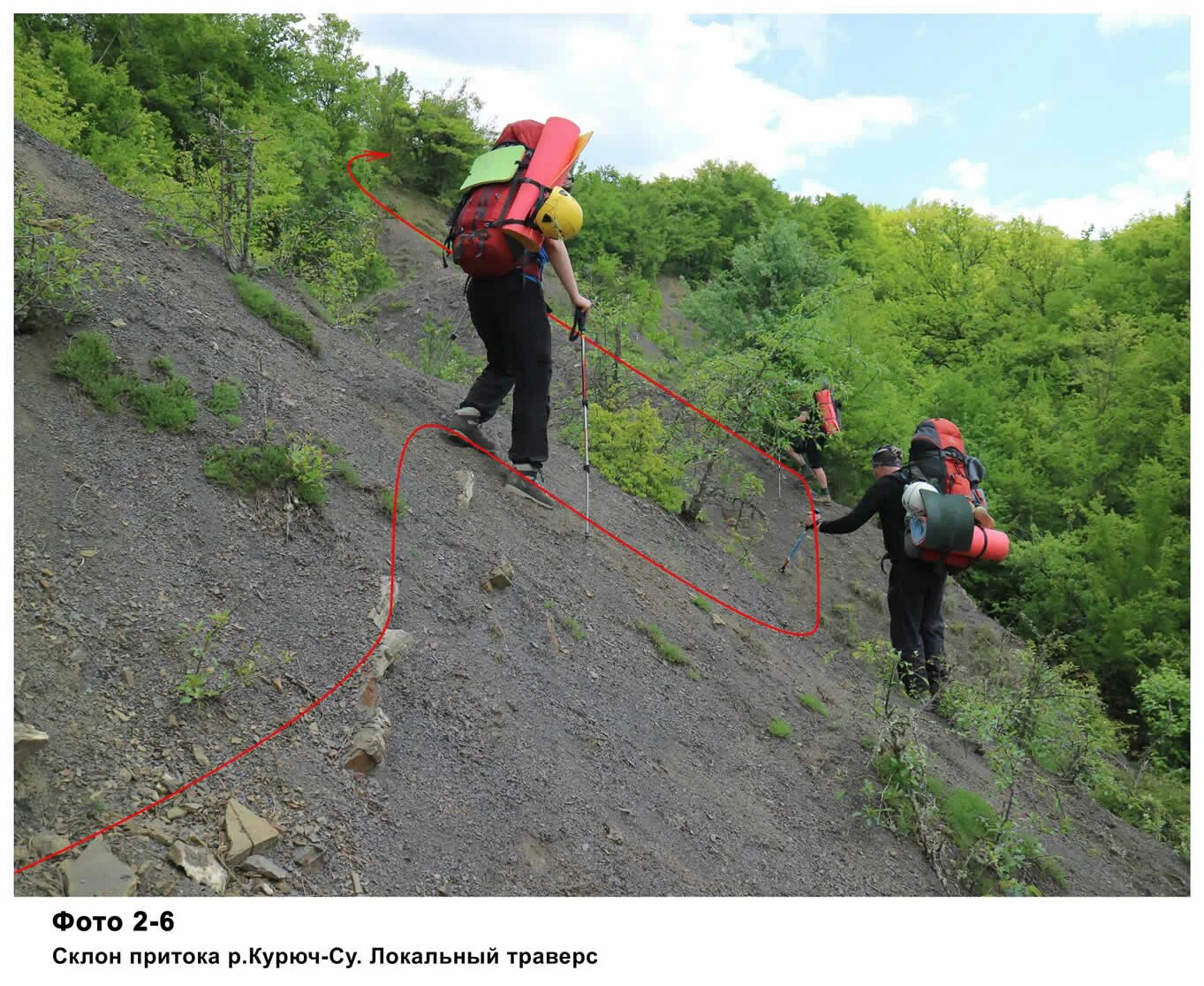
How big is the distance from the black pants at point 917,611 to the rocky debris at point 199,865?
6148mm

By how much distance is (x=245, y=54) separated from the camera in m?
17.6

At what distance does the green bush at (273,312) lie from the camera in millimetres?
7180

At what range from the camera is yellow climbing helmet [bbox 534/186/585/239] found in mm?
6113

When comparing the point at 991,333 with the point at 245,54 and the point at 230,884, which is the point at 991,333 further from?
the point at 230,884

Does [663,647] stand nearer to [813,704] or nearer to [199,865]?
[813,704]

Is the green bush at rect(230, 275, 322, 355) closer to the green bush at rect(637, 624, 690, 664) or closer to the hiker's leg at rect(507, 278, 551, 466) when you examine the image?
the hiker's leg at rect(507, 278, 551, 466)

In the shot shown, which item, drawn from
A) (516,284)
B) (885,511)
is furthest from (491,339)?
(885,511)

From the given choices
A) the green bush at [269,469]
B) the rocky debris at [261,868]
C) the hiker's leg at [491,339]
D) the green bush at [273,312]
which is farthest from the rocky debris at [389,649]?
the green bush at [273,312]

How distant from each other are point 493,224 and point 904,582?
478cm

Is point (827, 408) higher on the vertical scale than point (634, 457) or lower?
higher

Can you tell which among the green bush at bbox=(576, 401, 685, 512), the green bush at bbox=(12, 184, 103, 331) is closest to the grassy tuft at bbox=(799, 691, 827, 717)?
the green bush at bbox=(576, 401, 685, 512)

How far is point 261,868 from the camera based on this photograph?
11.5 feet

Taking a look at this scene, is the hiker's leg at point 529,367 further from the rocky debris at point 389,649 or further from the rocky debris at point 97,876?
the rocky debris at point 97,876

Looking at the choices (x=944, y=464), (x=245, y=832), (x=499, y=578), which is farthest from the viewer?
(x=944, y=464)
